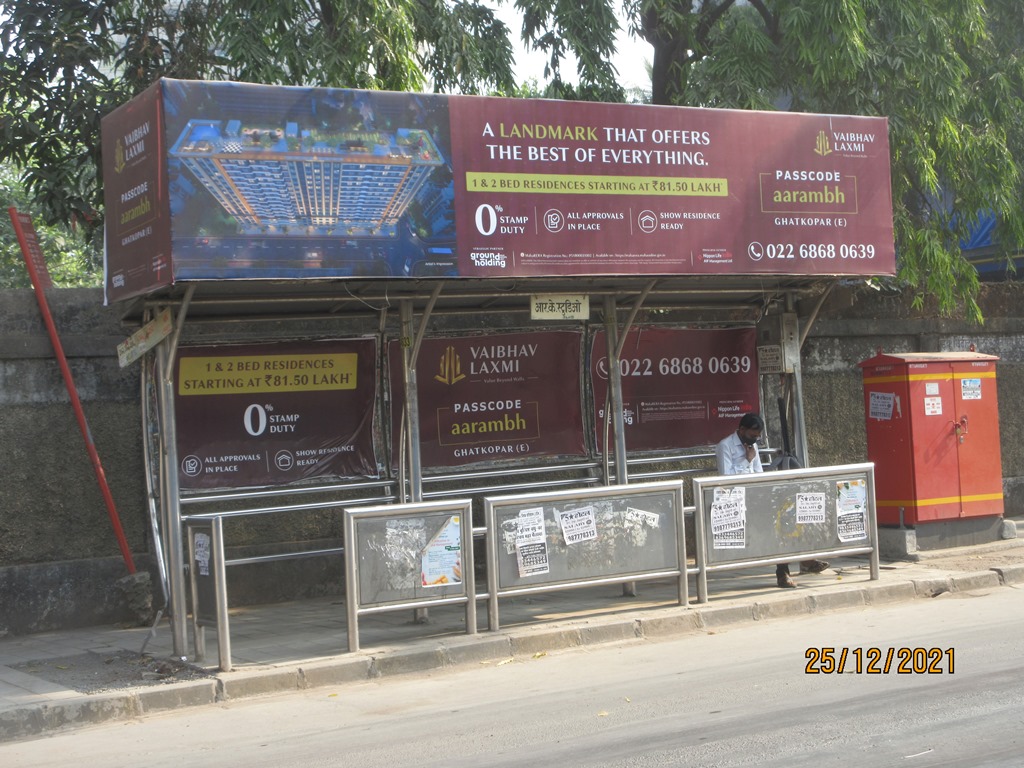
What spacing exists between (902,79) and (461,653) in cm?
917

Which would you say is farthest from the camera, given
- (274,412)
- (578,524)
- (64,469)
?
(274,412)

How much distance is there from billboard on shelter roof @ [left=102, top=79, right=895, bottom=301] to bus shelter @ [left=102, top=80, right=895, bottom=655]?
20mm

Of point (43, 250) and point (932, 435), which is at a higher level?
point (43, 250)

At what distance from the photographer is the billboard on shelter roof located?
8312 millimetres

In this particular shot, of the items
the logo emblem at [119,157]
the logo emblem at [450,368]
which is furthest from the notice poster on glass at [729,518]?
the logo emblem at [119,157]

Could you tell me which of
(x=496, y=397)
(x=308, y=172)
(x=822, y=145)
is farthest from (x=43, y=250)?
(x=822, y=145)

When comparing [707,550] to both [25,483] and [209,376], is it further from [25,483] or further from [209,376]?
[25,483]

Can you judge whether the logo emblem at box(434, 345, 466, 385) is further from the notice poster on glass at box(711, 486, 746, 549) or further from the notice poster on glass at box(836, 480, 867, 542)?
the notice poster on glass at box(836, 480, 867, 542)

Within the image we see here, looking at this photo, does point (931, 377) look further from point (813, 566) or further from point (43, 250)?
point (43, 250)

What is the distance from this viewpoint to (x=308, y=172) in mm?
8633

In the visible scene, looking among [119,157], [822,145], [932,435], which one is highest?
[822,145]
